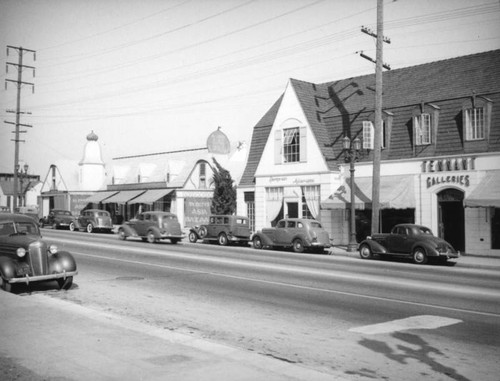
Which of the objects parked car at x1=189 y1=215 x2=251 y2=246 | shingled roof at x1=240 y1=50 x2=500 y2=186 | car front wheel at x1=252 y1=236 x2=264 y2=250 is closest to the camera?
shingled roof at x1=240 y1=50 x2=500 y2=186

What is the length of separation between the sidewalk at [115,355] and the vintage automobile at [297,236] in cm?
1662

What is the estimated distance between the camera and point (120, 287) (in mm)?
12586

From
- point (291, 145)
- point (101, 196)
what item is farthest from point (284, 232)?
point (101, 196)

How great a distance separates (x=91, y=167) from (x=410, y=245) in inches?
1757

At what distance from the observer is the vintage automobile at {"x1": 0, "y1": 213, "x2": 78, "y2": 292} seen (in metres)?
11.1

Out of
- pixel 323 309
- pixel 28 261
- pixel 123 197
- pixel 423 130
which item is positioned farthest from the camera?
pixel 123 197

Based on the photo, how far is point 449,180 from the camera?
2408 cm

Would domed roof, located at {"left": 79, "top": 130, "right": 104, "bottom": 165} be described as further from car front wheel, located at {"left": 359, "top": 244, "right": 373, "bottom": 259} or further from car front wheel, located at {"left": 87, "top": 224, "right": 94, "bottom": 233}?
car front wheel, located at {"left": 359, "top": 244, "right": 373, "bottom": 259}

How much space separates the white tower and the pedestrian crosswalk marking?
50.4 m

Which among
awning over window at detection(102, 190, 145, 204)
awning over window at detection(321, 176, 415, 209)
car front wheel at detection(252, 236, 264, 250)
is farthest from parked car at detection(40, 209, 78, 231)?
awning over window at detection(321, 176, 415, 209)

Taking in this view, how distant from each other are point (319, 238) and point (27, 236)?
1490 cm

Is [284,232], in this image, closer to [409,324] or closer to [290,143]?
[290,143]

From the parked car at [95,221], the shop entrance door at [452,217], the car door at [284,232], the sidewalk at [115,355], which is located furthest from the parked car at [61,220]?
the sidewalk at [115,355]

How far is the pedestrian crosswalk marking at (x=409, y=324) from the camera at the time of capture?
27.6 feet
